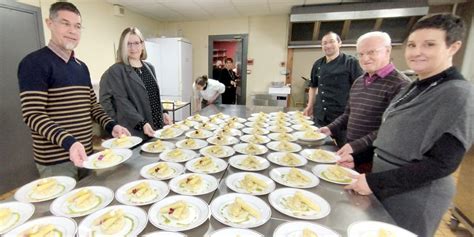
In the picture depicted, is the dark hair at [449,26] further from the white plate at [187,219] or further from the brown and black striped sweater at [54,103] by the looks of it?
the brown and black striped sweater at [54,103]

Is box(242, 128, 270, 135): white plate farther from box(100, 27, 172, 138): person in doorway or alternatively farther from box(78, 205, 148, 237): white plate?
box(78, 205, 148, 237): white plate

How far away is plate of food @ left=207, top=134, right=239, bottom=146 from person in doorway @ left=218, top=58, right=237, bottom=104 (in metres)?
3.87

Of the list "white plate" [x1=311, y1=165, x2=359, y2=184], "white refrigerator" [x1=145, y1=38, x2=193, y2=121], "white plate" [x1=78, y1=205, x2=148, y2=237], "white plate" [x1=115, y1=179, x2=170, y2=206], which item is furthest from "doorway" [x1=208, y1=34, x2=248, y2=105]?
"white plate" [x1=78, y1=205, x2=148, y2=237]

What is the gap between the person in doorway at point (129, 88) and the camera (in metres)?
1.77

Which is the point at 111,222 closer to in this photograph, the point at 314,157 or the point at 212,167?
the point at 212,167

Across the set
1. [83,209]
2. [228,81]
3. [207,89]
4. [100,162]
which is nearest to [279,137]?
[100,162]

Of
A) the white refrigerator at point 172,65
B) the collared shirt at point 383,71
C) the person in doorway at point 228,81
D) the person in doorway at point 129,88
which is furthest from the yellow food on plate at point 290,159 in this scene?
the person in doorway at point 228,81

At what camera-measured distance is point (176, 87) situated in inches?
206

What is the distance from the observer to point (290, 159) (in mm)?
1350

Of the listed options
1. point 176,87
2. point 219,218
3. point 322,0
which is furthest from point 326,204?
point 176,87

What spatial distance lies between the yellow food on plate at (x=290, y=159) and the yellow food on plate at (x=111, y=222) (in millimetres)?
863

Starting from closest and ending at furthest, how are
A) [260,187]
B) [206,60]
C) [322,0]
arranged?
[260,187] < [322,0] < [206,60]

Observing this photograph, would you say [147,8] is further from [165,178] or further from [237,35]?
[165,178]

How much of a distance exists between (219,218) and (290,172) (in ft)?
1.63
